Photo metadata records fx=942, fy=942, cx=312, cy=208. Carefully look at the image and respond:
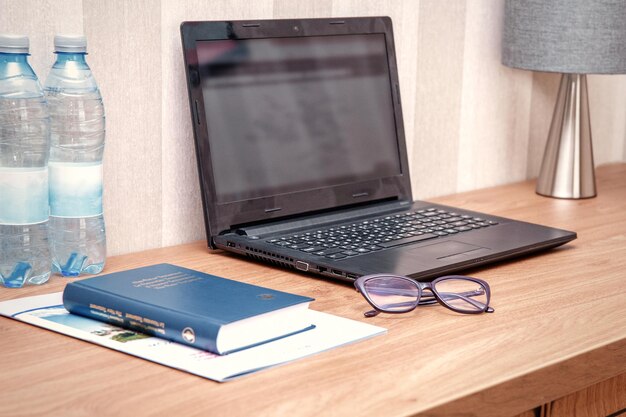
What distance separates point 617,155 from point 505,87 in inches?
19.0

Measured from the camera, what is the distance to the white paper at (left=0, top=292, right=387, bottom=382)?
2.85ft

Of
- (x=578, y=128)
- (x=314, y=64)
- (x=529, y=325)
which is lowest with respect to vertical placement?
(x=529, y=325)

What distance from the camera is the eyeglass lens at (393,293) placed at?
41.9 inches

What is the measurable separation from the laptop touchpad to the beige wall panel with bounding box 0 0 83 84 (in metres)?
0.52

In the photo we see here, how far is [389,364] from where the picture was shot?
90cm

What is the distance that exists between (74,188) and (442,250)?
0.49 metres

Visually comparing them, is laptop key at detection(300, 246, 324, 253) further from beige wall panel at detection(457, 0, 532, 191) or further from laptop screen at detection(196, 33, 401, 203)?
beige wall panel at detection(457, 0, 532, 191)

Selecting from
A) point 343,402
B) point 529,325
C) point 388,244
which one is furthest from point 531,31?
point 343,402

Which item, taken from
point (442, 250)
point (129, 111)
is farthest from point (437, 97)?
point (129, 111)

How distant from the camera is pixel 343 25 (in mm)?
1464

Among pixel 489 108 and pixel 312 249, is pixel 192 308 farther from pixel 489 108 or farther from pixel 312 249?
pixel 489 108

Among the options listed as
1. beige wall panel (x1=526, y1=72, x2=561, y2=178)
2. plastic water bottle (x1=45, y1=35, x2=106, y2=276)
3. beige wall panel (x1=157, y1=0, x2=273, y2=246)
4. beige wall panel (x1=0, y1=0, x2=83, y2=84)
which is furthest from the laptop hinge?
beige wall panel (x1=526, y1=72, x2=561, y2=178)

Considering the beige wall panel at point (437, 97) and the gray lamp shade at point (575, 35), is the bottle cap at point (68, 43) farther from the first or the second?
the gray lamp shade at point (575, 35)

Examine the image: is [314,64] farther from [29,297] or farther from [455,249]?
[29,297]
